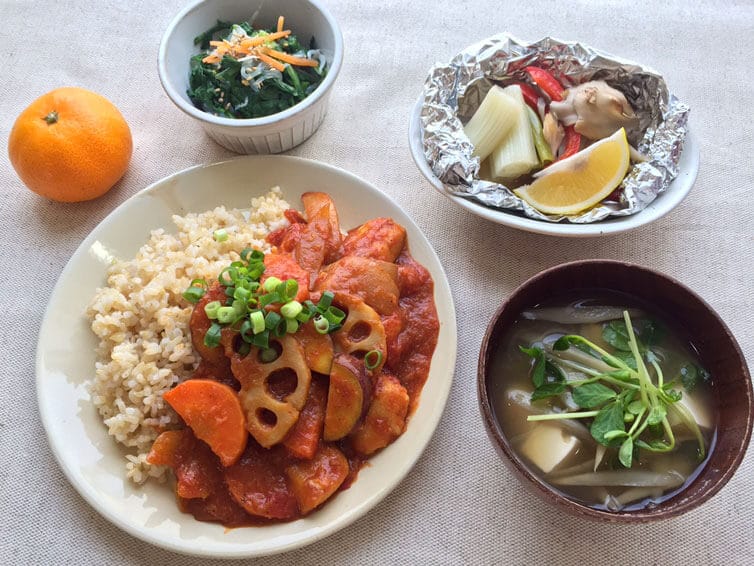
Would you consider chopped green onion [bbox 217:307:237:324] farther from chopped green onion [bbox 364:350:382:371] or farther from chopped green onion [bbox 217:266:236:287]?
chopped green onion [bbox 364:350:382:371]

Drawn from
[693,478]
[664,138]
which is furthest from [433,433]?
[664,138]

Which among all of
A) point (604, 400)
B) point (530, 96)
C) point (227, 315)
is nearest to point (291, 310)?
point (227, 315)

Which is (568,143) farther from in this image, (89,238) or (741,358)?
(89,238)

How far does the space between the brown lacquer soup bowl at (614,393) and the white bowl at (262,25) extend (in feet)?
3.15

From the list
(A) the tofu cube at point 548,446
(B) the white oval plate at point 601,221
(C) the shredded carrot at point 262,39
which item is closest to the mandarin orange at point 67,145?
(C) the shredded carrot at point 262,39

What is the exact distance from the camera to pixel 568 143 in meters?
2.08

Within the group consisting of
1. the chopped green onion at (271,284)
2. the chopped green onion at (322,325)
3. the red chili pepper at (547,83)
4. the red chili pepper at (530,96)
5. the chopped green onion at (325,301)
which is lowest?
the chopped green onion at (322,325)

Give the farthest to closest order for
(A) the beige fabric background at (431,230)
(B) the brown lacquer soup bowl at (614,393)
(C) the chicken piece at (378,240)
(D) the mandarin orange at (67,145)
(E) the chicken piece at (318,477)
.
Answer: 1. (D) the mandarin orange at (67,145)
2. (C) the chicken piece at (378,240)
3. (A) the beige fabric background at (431,230)
4. (E) the chicken piece at (318,477)
5. (B) the brown lacquer soup bowl at (614,393)

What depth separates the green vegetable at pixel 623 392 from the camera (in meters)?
1.44

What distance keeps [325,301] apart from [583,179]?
884mm

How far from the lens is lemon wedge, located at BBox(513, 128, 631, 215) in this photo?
195cm

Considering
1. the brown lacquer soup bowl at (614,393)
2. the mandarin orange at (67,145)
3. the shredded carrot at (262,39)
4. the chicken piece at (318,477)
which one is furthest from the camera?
the shredded carrot at (262,39)

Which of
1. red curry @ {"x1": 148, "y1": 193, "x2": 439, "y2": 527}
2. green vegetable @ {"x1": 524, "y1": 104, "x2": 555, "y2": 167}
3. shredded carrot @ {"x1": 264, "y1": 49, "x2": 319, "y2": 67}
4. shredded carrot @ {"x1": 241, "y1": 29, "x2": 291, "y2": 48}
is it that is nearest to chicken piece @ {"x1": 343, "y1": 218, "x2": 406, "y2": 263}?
red curry @ {"x1": 148, "y1": 193, "x2": 439, "y2": 527}

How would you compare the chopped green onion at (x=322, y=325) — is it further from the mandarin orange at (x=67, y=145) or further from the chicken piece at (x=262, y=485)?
the mandarin orange at (x=67, y=145)
